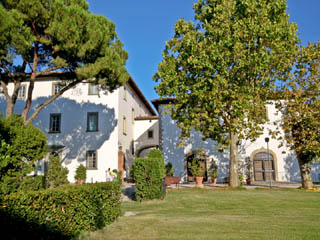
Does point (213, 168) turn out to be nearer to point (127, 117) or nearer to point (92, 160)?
point (127, 117)

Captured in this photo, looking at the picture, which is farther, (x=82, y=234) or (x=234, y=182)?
(x=234, y=182)

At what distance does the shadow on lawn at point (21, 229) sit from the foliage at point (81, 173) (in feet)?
55.3

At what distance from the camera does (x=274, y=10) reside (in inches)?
587

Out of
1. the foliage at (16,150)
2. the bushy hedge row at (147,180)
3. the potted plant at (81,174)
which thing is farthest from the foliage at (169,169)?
the foliage at (16,150)

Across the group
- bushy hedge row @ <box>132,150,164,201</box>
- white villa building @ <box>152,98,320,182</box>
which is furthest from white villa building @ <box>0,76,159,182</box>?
bushy hedge row @ <box>132,150,164,201</box>

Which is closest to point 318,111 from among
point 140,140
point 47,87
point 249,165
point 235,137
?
point 235,137

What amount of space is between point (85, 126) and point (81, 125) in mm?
368

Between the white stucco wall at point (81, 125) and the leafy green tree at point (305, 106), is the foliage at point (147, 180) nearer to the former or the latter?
the leafy green tree at point (305, 106)

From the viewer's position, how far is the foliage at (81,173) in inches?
840

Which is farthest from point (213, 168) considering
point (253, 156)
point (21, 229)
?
point (21, 229)

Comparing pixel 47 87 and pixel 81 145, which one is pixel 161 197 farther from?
pixel 47 87

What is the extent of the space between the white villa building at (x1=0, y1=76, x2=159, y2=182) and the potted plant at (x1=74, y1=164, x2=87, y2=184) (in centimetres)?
81

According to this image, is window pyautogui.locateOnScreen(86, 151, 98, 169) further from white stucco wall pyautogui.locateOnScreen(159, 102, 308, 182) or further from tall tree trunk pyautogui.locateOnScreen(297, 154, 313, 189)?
tall tree trunk pyautogui.locateOnScreen(297, 154, 313, 189)

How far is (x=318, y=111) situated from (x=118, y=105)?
48.5 feet
